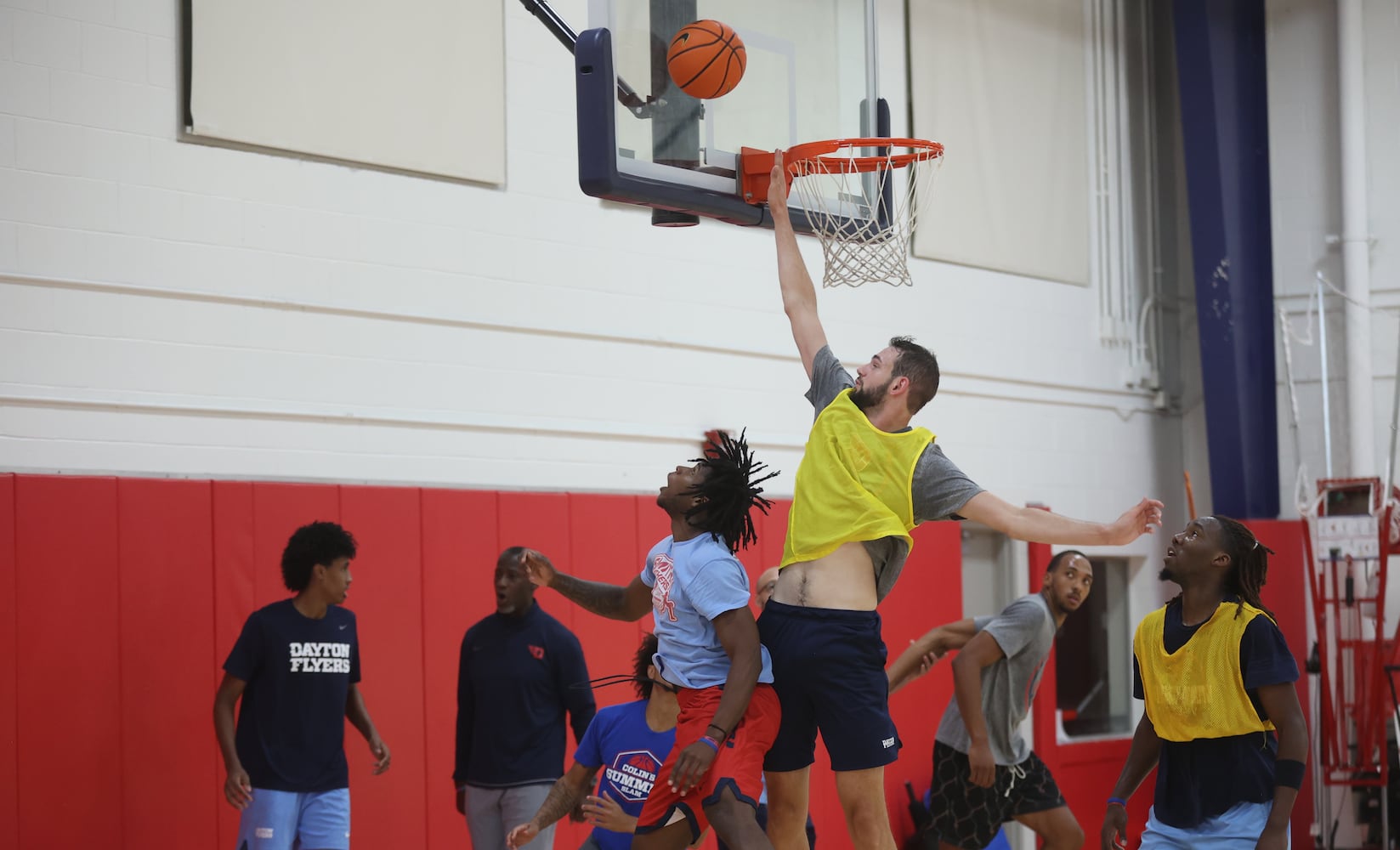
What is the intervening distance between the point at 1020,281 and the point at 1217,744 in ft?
23.8

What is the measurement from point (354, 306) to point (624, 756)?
3.66 m

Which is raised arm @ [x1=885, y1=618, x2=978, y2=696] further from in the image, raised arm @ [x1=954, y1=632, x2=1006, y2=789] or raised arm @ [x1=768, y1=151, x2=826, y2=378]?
raised arm @ [x1=768, y1=151, x2=826, y2=378]

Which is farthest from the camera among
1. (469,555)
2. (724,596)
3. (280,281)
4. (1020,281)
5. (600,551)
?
(1020,281)

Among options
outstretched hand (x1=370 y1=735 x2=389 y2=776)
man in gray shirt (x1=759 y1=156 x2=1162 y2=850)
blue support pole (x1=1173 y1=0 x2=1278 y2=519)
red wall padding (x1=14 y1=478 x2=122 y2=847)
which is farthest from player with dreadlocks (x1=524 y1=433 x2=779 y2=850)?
blue support pole (x1=1173 y1=0 x2=1278 y2=519)

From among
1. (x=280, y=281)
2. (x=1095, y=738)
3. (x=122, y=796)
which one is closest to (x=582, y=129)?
(x=280, y=281)

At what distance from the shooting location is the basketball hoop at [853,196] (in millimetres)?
5711

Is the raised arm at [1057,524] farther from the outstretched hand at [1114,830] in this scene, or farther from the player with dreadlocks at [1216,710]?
the outstretched hand at [1114,830]

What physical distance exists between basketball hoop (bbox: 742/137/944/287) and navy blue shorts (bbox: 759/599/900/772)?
168cm

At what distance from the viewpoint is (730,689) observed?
439cm

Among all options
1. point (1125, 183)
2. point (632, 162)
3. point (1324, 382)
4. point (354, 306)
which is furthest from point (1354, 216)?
point (632, 162)

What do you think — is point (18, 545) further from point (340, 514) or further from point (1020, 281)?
point (1020, 281)

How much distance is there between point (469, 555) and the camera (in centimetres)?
803

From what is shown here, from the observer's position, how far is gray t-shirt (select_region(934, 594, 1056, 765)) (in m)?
7.41

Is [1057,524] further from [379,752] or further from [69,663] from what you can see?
[69,663]
